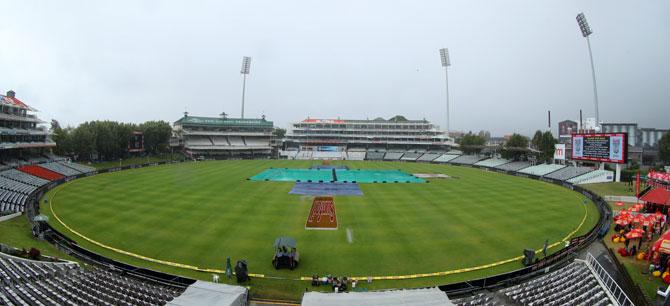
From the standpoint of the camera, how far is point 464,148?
4063 inches

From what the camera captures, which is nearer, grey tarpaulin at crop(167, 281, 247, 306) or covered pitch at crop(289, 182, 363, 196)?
grey tarpaulin at crop(167, 281, 247, 306)

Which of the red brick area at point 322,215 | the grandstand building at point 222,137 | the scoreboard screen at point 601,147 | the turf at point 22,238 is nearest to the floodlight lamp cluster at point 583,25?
the scoreboard screen at point 601,147

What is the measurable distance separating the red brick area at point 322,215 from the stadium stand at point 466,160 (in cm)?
6288

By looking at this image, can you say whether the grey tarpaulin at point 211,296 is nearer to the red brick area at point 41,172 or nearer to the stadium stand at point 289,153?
the red brick area at point 41,172

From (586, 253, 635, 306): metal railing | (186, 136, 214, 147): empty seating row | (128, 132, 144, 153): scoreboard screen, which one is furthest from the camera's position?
(186, 136, 214, 147): empty seating row

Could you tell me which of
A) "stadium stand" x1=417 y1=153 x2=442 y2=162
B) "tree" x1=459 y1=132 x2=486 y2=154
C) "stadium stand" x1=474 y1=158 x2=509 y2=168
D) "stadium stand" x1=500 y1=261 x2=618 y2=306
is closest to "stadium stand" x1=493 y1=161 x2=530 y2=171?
"stadium stand" x1=474 y1=158 x2=509 y2=168

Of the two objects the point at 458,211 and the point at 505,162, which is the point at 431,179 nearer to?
the point at 458,211

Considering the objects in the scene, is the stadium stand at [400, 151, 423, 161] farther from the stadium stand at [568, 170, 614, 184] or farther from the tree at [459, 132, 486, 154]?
Result: the stadium stand at [568, 170, 614, 184]

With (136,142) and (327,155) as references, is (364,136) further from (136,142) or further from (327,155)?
(136,142)

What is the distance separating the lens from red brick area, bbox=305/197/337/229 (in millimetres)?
27578

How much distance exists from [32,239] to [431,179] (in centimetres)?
5015

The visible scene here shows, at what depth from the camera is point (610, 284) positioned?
15.0 m

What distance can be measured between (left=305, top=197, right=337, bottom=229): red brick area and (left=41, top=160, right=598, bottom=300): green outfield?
70 centimetres

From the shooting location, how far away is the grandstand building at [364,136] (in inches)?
4695
